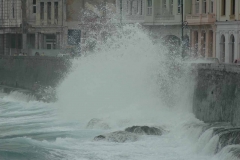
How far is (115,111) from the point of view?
2003 inches

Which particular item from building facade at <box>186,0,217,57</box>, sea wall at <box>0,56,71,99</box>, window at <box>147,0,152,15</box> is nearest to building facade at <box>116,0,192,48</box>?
window at <box>147,0,152,15</box>

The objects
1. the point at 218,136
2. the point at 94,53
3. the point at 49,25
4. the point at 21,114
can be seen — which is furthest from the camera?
the point at 49,25

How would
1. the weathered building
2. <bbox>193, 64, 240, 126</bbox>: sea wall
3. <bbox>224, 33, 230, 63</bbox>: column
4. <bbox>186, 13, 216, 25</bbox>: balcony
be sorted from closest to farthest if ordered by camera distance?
<bbox>193, 64, 240, 126</bbox>: sea wall
<bbox>224, 33, 230, 63</bbox>: column
<bbox>186, 13, 216, 25</bbox>: balcony
the weathered building

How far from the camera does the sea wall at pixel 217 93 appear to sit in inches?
1587

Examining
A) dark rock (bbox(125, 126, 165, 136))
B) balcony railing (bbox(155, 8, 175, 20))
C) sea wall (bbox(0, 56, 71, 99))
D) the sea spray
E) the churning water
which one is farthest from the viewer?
balcony railing (bbox(155, 8, 175, 20))

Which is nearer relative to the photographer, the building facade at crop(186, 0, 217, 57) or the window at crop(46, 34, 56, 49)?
the building facade at crop(186, 0, 217, 57)

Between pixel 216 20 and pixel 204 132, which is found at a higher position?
pixel 216 20

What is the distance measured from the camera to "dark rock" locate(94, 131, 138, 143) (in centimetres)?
4053

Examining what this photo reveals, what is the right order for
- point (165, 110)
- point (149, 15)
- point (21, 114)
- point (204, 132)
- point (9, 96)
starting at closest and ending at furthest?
point (204, 132), point (165, 110), point (21, 114), point (9, 96), point (149, 15)

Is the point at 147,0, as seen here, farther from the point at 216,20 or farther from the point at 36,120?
the point at 36,120

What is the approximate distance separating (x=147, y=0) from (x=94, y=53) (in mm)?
12822

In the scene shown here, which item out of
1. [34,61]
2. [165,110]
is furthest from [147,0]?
[165,110]

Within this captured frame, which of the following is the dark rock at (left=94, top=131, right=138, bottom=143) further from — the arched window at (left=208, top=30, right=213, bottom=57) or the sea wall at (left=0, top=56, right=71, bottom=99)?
the arched window at (left=208, top=30, right=213, bottom=57)

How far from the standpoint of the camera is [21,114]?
56656 mm
